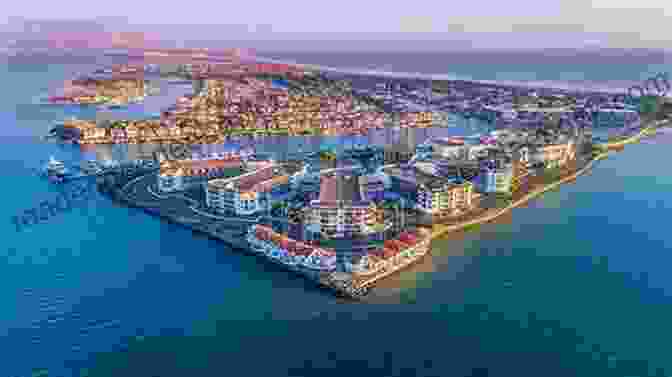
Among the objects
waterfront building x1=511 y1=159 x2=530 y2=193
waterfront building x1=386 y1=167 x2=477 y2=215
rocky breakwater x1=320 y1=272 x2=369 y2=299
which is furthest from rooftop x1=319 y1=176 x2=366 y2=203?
waterfront building x1=511 y1=159 x2=530 y2=193

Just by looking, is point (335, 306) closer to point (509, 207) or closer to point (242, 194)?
point (242, 194)

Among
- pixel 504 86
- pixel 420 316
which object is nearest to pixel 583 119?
pixel 504 86

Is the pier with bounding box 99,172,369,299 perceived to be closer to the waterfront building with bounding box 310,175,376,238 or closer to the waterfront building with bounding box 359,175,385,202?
the waterfront building with bounding box 310,175,376,238

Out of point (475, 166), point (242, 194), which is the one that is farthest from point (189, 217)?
point (475, 166)

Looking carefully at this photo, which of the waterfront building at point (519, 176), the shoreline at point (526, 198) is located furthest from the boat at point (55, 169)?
the waterfront building at point (519, 176)

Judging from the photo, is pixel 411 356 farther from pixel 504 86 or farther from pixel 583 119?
pixel 504 86

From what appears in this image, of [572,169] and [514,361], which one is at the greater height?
[572,169]
